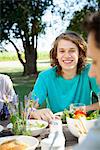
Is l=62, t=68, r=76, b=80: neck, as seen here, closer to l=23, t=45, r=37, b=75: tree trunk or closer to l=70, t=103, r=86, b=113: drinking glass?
l=70, t=103, r=86, b=113: drinking glass

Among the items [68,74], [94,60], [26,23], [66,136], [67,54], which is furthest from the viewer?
[26,23]

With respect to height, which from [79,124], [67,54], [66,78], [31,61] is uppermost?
[67,54]

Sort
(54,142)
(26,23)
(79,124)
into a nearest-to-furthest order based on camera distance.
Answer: (54,142) < (79,124) < (26,23)

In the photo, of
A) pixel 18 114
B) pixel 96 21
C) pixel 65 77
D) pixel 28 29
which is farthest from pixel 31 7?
pixel 96 21

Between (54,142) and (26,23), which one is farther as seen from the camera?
(26,23)

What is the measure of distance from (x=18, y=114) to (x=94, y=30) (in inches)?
48.3

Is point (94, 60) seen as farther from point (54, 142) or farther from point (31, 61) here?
point (31, 61)

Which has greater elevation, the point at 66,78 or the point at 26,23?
the point at 26,23

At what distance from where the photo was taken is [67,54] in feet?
8.88

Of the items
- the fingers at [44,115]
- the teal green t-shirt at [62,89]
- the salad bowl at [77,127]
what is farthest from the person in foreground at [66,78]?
the salad bowl at [77,127]

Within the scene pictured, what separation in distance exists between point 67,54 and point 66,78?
238 mm

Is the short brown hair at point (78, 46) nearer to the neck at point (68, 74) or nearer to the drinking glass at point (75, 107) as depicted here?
the neck at point (68, 74)

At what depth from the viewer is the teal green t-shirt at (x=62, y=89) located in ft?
9.12

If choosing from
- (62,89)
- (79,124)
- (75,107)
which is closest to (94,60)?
(79,124)
